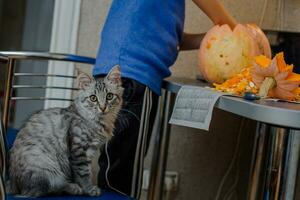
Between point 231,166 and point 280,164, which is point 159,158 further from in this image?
point 280,164

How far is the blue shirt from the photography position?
3.59 feet

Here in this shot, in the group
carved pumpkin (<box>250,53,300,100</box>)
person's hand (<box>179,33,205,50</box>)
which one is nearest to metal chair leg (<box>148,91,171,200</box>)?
person's hand (<box>179,33,205,50</box>)

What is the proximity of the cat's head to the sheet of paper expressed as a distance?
0.43ft

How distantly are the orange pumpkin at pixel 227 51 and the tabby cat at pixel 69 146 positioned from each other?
270 millimetres

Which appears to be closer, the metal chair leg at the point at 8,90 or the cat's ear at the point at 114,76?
the cat's ear at the point at 114,76

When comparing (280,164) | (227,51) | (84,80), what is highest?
(227,51)

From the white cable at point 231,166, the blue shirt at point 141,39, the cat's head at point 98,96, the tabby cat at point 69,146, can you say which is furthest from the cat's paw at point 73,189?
the white cable at point 231,166

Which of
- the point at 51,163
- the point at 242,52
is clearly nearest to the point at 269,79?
the point at 242,52

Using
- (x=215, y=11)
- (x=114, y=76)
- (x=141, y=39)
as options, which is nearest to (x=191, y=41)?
(x=215, y=11)

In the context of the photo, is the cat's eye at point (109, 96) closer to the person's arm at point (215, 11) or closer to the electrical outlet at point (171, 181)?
the person's arm at point (215, 11)

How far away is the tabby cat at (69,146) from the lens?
0.93 metres

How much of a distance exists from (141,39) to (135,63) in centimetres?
7

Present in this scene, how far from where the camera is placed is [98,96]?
0.94 m

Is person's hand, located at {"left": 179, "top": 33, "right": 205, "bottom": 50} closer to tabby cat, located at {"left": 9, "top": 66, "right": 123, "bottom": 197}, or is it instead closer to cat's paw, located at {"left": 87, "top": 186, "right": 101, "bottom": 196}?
tabby cat, located at {"left": 9, "top": 66, "right": 123, "bottom": 197}
